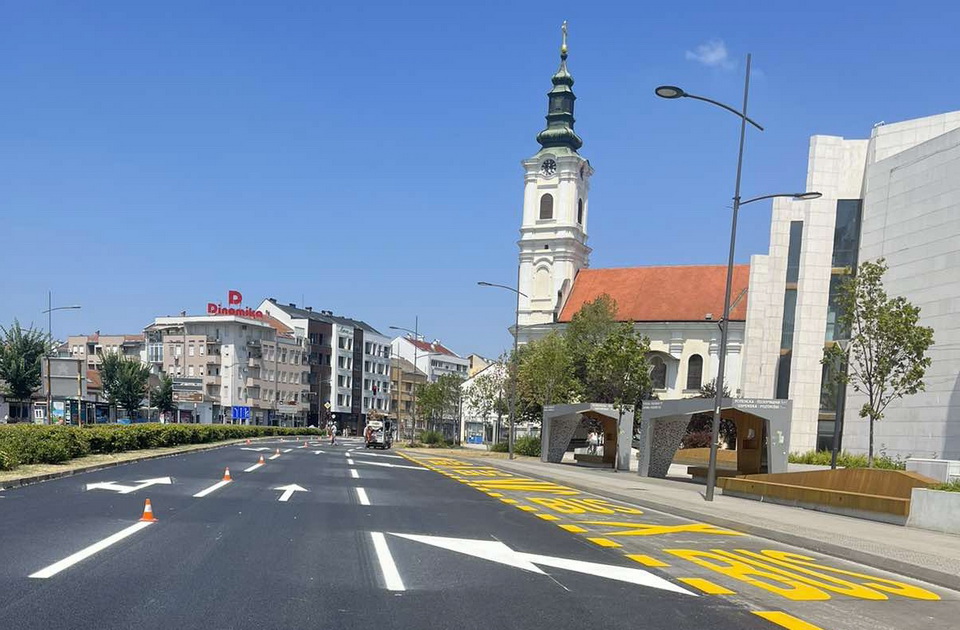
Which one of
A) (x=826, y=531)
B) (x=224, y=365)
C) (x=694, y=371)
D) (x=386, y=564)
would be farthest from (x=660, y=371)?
(x=386, y=564)

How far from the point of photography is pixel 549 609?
7.45 m

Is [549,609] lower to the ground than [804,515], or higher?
lower

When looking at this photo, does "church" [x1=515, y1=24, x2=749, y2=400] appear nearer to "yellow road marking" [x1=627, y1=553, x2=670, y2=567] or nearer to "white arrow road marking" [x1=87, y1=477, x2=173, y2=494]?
"white arrow road marking" [x1=87, y1=477, x2=173, y2=494]

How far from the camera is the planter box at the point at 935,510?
15.5 meters

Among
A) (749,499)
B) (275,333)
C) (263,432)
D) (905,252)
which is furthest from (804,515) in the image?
(275,333)

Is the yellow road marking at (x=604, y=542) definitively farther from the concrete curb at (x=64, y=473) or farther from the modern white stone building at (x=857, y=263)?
the modern white stone building at (x=857, y=263)

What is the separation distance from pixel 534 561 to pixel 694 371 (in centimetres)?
6969

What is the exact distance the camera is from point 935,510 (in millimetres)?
15969

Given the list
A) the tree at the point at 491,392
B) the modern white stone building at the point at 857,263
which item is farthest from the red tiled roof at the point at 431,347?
the modern white stone building at the point at 857,263

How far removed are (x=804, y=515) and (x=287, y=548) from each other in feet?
41.3

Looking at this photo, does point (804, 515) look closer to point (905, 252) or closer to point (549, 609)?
point (549, 609)

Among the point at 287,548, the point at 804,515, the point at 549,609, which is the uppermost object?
the point at 804,515

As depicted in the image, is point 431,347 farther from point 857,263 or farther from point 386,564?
point 386,564

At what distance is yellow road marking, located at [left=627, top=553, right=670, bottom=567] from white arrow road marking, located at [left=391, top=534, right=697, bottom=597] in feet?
2.05
